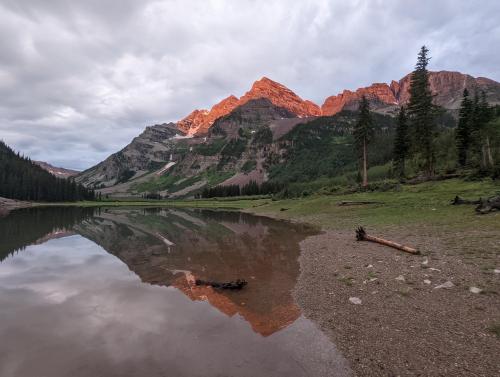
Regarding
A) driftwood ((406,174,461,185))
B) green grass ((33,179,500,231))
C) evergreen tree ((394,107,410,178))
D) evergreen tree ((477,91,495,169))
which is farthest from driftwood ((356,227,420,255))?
evergreen tree ((394,107,410,178))

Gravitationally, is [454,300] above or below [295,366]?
above

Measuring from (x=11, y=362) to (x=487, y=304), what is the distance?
16.9m

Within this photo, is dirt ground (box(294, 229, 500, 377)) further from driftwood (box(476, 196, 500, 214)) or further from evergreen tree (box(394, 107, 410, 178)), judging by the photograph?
evergreen tree (box(394, 107, 410, 178))

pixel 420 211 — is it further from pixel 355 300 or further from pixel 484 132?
pixel 484 132

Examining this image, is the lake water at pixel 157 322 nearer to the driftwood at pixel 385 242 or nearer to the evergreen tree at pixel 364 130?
the driftwood at pixel 385 242

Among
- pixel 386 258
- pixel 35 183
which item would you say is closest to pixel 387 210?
pixel 386 258

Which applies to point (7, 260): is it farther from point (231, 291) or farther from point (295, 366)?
point (295, 366)

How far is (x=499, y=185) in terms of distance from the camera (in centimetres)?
4288

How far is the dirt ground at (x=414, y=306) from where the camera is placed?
8.73 m

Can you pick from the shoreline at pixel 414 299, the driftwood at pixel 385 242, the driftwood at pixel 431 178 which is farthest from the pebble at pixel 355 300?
the driftwood at pixel 431 178

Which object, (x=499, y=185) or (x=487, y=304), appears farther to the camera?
(x=499, y=185)

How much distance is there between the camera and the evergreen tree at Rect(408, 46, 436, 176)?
5766 cm

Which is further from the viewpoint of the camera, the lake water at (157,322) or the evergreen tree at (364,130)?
the evergreen tree at (364,130)

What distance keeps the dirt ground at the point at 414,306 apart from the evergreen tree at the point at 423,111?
1654 inches
